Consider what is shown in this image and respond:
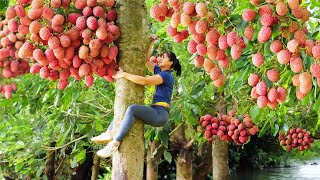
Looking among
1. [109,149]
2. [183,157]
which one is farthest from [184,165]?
[109,149]

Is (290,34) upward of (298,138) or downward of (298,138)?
upward

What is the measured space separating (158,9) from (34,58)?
58cm

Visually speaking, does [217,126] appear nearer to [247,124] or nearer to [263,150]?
[247,124]

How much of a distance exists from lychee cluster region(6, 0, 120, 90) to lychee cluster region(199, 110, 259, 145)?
2.84 m

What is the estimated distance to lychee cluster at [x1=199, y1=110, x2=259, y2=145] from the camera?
4562mm

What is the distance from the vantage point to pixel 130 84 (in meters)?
1.84

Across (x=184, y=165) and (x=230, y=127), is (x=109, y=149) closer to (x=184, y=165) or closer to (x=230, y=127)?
(x=230, y=127)

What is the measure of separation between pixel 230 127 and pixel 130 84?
2.91m

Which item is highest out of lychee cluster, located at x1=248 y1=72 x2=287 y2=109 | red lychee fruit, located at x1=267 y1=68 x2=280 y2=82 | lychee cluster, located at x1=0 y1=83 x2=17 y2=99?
red lychee fruit, located at x1=267 y1=68 x2=280 y2=82

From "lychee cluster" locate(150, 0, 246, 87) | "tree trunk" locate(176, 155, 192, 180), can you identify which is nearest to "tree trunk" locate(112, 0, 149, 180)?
"lychee cluster" locate(150, 0, 246, 87)

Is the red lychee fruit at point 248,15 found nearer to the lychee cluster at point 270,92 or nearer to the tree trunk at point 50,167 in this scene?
the lychee cluster at point 270,92

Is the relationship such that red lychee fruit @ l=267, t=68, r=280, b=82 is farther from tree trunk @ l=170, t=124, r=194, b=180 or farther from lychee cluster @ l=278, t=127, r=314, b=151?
tree trunk @ l=170, t=124, r=194, b=180

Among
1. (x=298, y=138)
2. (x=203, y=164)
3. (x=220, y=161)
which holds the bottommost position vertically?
(x=203, y=164)

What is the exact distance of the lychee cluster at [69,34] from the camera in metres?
1.75
